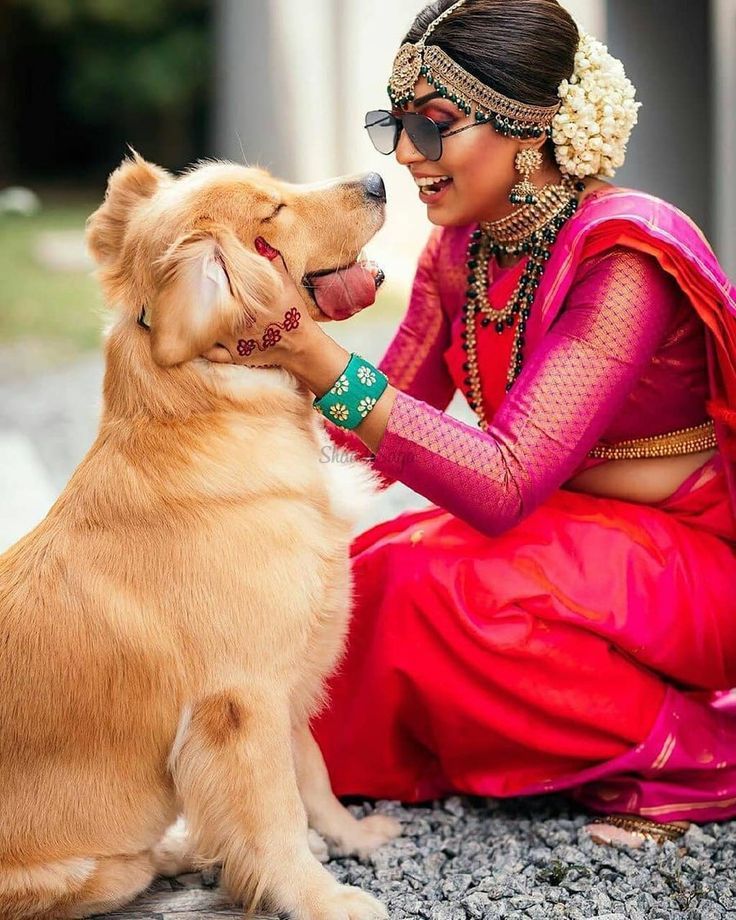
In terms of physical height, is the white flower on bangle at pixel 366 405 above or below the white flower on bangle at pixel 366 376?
below

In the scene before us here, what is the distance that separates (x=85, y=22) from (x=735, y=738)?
2117 cm

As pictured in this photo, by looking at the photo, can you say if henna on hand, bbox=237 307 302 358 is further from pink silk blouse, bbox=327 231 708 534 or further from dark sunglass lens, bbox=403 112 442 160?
dark sunglass lens, bbox=403 112 442 160

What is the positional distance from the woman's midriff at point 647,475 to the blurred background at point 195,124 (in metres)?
1.12

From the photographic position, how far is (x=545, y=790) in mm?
2791

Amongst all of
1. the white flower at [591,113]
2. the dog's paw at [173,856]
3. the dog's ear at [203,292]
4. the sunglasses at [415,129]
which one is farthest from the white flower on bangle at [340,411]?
the dog's paw at [173,856]

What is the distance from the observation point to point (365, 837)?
2.77 meters

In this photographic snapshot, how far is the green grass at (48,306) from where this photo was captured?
10.1 metres

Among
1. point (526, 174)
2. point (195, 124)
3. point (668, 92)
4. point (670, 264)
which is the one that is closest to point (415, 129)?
point (526, 174)

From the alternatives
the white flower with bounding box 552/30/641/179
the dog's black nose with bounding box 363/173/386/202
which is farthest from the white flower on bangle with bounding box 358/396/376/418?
the white flower with bounding box 552/30/641/179

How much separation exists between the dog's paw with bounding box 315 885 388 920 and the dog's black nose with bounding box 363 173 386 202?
4.55 feet

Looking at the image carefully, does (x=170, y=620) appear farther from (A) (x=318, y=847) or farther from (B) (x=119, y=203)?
(B) (x=119, y=203)

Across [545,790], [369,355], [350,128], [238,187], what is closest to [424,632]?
[545,790]

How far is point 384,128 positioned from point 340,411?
0.77 m

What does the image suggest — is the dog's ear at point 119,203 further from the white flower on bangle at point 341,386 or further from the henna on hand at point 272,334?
the white flower on bangle at point 341,386
